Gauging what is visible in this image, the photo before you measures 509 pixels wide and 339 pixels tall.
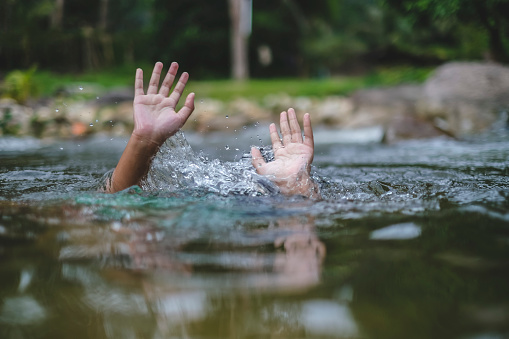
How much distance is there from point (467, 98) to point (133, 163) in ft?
21.9

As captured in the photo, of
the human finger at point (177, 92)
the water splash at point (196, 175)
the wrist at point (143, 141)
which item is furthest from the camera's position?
the human finger at point (177, 92)

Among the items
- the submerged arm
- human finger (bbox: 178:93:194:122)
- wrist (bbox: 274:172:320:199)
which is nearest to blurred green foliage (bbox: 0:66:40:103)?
the submerged arm

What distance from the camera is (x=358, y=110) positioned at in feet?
32.4

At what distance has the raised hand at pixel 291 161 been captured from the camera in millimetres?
2609

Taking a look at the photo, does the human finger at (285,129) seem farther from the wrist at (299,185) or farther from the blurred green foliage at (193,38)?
the blurred green foliage at (193,38)

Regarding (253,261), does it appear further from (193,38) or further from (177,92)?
(193,38)

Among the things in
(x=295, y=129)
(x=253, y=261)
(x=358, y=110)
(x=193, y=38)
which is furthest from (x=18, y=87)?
(x=193, y=38)

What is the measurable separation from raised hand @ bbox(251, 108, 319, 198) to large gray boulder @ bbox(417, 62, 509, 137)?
15.0 ft

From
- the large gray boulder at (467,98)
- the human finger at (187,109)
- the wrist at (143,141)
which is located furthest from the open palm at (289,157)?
the large gray boulder at (467,98)

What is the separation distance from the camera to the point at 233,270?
1.35 metres

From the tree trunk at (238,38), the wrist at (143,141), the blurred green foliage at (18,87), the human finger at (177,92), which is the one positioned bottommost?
the wrist at (143,141)

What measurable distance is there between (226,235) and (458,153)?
12.4 feet

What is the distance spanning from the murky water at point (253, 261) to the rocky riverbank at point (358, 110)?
3810 mm

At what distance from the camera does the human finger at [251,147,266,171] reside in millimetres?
2935
